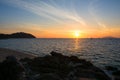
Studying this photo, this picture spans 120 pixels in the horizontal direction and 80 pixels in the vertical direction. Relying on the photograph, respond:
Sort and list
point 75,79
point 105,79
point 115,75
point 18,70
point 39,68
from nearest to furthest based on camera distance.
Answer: point 18,70, point 75,79, point 105,79, point 39,68, point 115,75

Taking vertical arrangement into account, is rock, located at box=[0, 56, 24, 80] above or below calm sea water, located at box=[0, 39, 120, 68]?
above

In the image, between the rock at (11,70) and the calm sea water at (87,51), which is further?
the calm sea water at (87,51)

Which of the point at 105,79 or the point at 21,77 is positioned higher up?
the point at 21,77

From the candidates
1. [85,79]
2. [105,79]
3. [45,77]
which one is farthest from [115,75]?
[45,77]

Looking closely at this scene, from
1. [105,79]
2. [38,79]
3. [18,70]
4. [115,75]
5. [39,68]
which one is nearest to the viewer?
[18,70]

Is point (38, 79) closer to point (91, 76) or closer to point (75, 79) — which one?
point (75, 79)

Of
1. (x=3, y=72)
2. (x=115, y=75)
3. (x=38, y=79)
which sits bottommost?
(x=115, y=75)

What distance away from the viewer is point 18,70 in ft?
31.7

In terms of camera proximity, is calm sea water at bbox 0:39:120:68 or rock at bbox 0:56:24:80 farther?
calm sea water at bbox 0:39:120:68

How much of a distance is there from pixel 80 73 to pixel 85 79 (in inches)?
61.3

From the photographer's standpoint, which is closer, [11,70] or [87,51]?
[11,70]

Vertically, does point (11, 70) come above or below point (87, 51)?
above

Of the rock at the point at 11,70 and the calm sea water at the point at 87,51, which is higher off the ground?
the rock at the point at 11,70

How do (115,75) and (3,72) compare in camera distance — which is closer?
(3,72)
